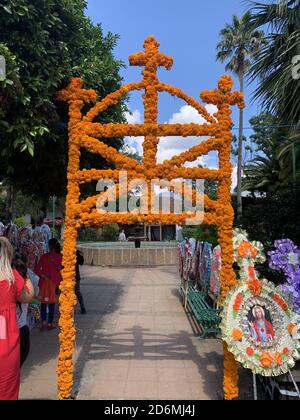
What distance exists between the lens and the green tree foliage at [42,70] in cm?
401

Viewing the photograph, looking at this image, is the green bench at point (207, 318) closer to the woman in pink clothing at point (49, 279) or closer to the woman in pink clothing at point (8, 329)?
the woman in pink clothing at point (49, 279)

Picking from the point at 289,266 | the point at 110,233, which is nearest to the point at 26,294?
the point at 289,266

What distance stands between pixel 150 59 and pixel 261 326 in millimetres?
2968

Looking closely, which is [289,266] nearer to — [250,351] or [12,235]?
[250,351]

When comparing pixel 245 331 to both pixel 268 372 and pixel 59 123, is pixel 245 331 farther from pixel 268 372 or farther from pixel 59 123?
pixel 59 123

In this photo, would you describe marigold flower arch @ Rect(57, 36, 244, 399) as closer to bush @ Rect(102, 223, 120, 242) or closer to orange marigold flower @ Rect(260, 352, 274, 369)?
orange marigold flower @ Rect(260, 352, 274, 369)

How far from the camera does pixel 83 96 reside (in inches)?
169

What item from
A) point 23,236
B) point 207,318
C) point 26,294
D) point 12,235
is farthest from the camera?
point 23,236

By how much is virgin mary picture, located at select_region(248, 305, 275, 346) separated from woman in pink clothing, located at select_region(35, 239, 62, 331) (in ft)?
14.0

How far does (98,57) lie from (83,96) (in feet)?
5.45

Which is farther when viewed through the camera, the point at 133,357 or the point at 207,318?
the point at 207,318

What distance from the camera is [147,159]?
421 centimetres

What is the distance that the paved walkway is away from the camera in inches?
180
